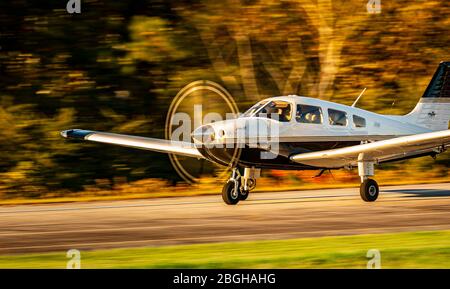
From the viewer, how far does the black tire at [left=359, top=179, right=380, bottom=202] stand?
2027 centimetres

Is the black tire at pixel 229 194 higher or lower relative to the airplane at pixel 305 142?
lower

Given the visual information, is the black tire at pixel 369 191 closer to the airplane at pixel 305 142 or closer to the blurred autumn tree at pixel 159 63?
the airplane at pixel 305 142

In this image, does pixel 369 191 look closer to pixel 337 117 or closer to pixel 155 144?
pixel 337 117

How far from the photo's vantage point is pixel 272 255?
12328mm

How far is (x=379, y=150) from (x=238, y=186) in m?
3.34

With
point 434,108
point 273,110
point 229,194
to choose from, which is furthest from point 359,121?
point 229,194

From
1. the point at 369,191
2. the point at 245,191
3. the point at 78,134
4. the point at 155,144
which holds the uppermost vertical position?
the point at 78,134

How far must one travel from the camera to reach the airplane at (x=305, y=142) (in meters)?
18.8

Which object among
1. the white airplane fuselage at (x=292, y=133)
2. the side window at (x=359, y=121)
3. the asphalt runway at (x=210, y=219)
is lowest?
the asphalt runway at (x=210, y=219)

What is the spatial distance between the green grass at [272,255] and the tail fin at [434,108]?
8.55m

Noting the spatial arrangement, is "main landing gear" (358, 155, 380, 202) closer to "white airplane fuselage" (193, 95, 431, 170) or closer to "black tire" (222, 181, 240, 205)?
"white airplane fuselage" (193, 95, 431, 170)

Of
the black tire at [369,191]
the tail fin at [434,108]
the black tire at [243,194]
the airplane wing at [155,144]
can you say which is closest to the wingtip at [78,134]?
the airplane wing at [155,144]

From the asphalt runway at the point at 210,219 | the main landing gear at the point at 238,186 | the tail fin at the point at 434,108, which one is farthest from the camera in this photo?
the tail fin at the point at 434,108
